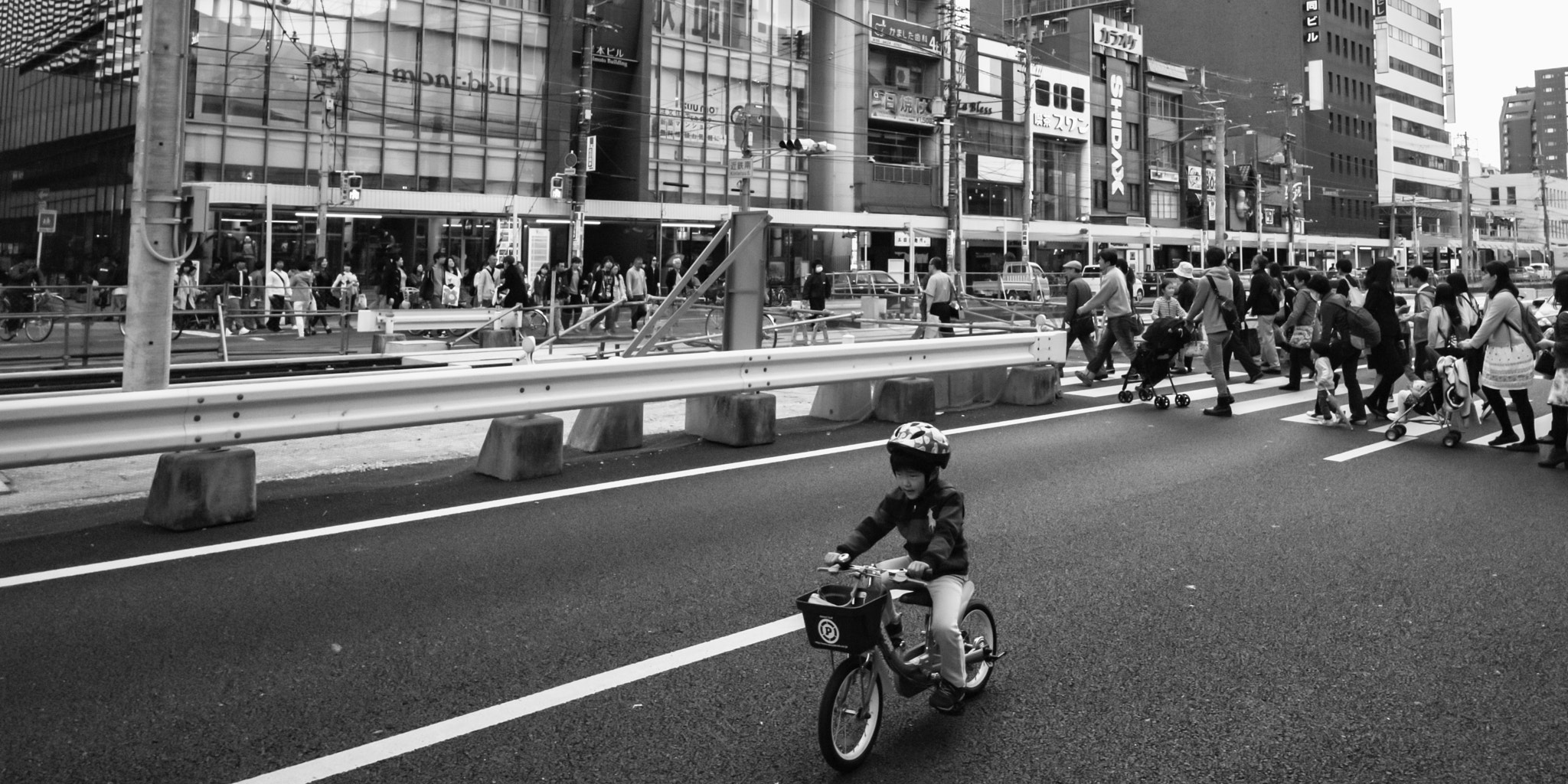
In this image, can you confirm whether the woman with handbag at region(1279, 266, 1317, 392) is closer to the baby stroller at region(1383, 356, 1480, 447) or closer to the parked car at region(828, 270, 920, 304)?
the baby stroller at region(1383, 356, 1480, 447)

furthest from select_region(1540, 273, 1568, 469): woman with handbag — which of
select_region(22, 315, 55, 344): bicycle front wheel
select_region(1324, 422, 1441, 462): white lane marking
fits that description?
select_region(22, 315, 55, 344): bicycle front wheel

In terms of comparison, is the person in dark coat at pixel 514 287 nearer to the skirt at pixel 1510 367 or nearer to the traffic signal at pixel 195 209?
the traffic signal at pixel 195 209

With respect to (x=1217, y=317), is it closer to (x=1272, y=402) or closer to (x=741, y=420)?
(x=1272, y=402)

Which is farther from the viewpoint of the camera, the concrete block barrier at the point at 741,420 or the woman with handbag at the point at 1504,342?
the woman with handbag at the point at 1504,342

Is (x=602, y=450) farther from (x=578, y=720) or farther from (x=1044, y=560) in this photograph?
(x=578, y=720)

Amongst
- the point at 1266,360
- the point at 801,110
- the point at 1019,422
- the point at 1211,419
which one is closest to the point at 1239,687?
the point at 1019,422

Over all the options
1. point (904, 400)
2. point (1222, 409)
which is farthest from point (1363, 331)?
point (904, 400)

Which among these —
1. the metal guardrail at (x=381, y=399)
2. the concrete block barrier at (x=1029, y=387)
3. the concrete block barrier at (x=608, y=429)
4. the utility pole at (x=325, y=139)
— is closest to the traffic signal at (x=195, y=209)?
the metal guardrail at (x=381, y=399)

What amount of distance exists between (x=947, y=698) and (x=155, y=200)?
813 centimetres

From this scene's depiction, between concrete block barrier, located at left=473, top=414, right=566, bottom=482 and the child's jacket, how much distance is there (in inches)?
202

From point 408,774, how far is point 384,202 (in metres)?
40.4

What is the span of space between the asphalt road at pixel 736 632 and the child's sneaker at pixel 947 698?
6cm

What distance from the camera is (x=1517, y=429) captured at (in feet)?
43.8

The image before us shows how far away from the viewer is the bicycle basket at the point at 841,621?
3967 millimetres
